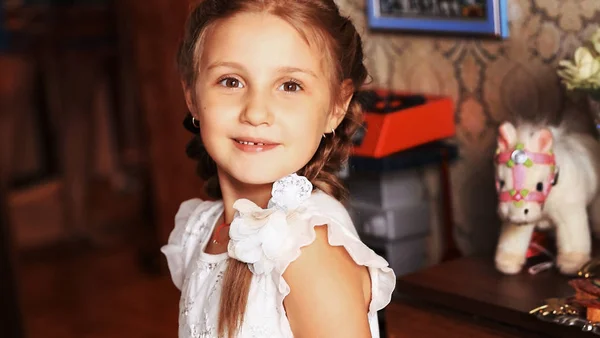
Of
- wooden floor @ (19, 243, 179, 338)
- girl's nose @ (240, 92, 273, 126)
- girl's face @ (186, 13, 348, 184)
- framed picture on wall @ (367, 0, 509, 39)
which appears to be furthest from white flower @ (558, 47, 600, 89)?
wooden floor @ (19, 243, 179, 338)

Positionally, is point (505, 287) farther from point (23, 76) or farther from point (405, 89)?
point (23, 76)

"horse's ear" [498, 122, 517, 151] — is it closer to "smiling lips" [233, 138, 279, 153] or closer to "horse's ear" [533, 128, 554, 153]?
"horse's ear" [533, 128, 554, 153]

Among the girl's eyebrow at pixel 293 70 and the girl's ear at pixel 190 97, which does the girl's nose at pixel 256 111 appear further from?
the girl's ear at pixel 190 97

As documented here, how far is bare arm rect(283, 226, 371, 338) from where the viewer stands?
1.19 m

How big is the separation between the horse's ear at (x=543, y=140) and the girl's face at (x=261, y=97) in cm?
43

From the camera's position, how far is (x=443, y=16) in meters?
1.92

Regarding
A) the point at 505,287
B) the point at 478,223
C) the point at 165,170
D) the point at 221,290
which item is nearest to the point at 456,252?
the point at 478,223

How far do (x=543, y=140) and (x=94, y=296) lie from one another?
2.52 meters

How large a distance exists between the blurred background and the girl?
600 mm

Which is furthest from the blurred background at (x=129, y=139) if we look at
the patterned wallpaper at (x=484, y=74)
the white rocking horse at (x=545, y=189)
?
the white rocking horse at (x=545, y=189)

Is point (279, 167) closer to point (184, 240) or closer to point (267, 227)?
point (267, 227)

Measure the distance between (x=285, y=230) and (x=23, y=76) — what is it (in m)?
3.49

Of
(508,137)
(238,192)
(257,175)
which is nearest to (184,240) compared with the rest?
(238,192)

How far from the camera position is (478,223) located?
78.2 inches
